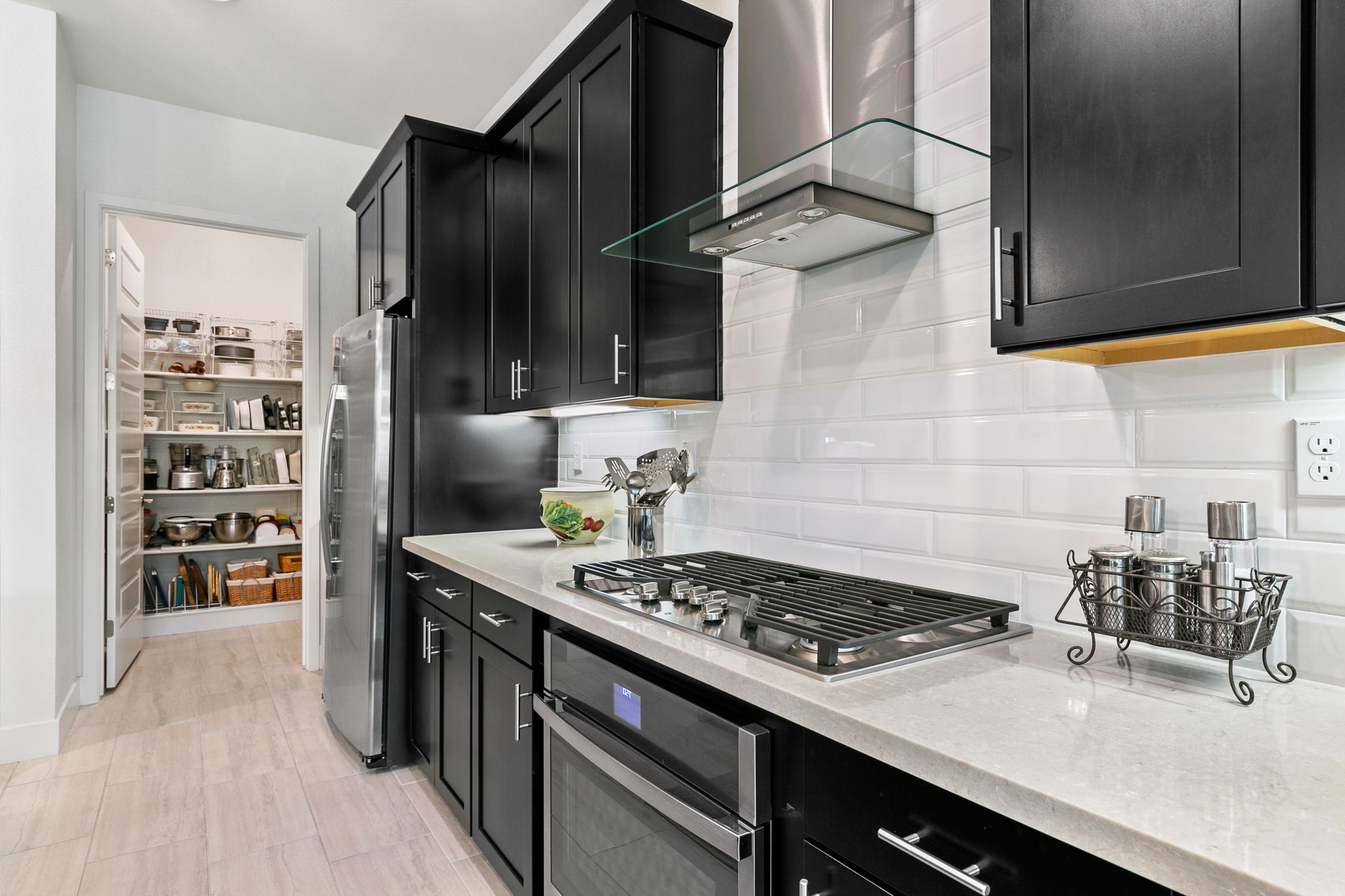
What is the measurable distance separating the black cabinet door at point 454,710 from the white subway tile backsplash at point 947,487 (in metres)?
1.26

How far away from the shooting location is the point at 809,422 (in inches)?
72.1

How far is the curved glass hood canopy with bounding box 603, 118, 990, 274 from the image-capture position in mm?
1334

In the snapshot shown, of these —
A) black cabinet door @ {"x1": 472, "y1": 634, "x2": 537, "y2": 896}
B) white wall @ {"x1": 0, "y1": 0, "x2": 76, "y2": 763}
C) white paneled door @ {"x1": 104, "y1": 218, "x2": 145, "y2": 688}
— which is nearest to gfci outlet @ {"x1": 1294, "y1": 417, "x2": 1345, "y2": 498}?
black cabinet door @ {"x1": 472, "y1": 634, "x2": 537, "y2": 896}

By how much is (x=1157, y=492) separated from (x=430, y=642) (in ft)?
7.05

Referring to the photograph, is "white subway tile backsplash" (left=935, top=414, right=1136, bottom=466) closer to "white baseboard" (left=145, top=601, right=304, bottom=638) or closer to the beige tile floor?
the beige tile floor

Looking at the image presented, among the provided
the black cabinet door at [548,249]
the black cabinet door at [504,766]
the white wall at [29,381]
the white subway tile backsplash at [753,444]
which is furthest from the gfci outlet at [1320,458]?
the white wall at [29,381]

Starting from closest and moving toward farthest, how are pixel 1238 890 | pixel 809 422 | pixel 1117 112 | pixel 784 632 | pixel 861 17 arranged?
pixel 1238 890
pixel 1117 112
pixel 784 632
pixel 861 17
pixel 809 422

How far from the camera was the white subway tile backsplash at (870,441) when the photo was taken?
5.09ft

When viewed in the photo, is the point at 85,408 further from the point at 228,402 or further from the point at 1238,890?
the point at 1238,890

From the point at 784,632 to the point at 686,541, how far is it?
3.64ft

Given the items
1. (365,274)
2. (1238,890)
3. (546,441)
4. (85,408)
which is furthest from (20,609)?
(1238,890)

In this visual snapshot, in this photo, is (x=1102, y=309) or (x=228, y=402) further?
(x=228, y=402)

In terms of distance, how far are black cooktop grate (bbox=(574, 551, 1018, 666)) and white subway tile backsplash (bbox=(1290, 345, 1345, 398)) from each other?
52 cm

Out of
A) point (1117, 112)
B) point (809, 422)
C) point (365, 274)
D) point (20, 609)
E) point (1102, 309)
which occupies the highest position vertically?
point (365, 274)
